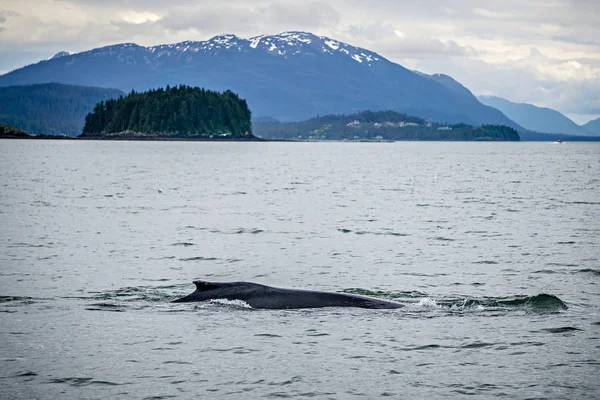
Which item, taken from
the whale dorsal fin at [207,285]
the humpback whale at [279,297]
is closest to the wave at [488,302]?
the humpback whale at [279,297]

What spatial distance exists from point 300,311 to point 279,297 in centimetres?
86

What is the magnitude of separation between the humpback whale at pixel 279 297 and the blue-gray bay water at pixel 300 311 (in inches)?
14.3

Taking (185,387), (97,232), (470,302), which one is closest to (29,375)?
(185,387)

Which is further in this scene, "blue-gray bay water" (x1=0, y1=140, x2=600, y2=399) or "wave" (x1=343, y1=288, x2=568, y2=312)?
"wave" (x1=343, y1=288, x2=568, y2=312)

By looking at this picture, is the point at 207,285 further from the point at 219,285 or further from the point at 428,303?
the point at 428,303

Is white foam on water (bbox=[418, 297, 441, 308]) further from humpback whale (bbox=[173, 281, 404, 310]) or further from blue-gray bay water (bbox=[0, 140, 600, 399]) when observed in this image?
humpback whale (bbox=[173, 281, 404, 310])

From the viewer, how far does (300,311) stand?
61.6 ft

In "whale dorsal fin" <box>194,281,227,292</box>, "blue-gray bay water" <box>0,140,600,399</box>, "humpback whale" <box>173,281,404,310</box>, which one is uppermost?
"whale dorsal fin" <box>194,281,227,292</box>

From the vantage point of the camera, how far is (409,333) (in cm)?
1706

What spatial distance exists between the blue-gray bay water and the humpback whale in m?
0.36

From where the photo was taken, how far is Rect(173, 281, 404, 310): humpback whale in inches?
755

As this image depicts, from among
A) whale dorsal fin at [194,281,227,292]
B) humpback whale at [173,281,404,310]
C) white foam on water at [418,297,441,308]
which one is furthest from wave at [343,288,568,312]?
whale dorsal fin at [194,281,227,292]

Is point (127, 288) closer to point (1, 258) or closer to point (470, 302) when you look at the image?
point (1, 258)

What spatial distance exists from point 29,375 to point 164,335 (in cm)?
350
